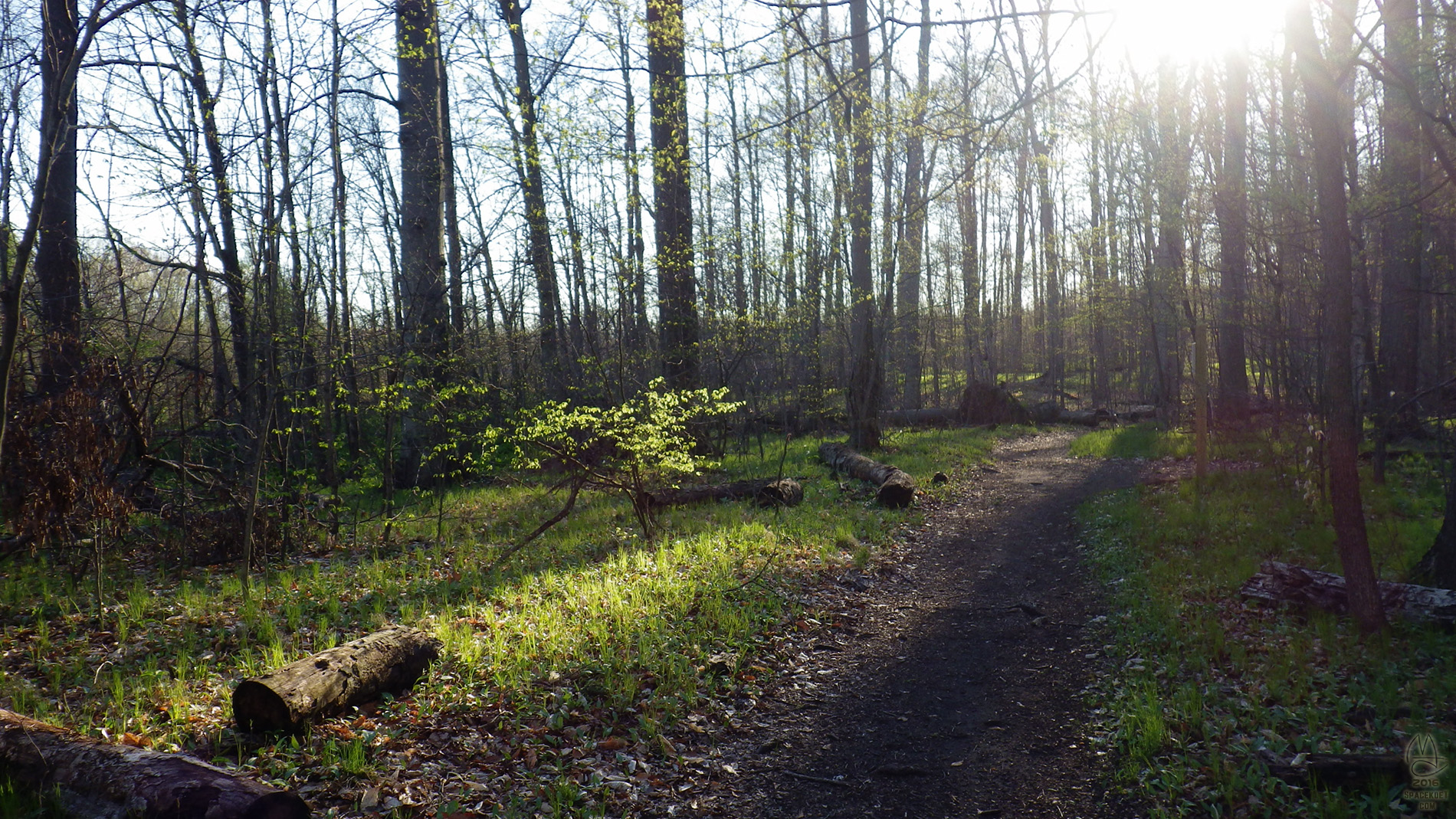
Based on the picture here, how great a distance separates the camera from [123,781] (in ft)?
10.1

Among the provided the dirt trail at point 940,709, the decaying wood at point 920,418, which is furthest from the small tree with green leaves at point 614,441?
the decaying wood at point 920,418

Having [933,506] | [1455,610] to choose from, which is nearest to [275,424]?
[933,506]

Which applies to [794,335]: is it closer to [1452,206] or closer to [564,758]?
[1452,206]

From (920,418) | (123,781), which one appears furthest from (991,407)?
(123,781)

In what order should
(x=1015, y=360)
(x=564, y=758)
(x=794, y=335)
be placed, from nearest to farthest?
(x=564, y=758) < (x=794, y=335) < (x=1015, y=360)

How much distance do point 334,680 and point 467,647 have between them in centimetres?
99

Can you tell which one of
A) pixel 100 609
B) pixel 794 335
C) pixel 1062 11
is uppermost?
pixel 1062 11

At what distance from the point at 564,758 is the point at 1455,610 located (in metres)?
5.88

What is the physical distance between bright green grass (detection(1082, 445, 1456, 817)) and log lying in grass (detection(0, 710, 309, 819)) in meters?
3.99

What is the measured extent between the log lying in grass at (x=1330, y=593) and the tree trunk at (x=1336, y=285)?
0.33m

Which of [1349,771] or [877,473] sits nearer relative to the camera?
[1349,771]

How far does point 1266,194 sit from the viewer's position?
8.51 metres

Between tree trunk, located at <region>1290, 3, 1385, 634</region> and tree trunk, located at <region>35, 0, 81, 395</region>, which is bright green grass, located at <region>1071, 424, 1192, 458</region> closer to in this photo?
tree trunk, located at <region>1290, 3, 1385, 634</region>

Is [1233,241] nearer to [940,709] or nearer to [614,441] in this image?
[614,441]
